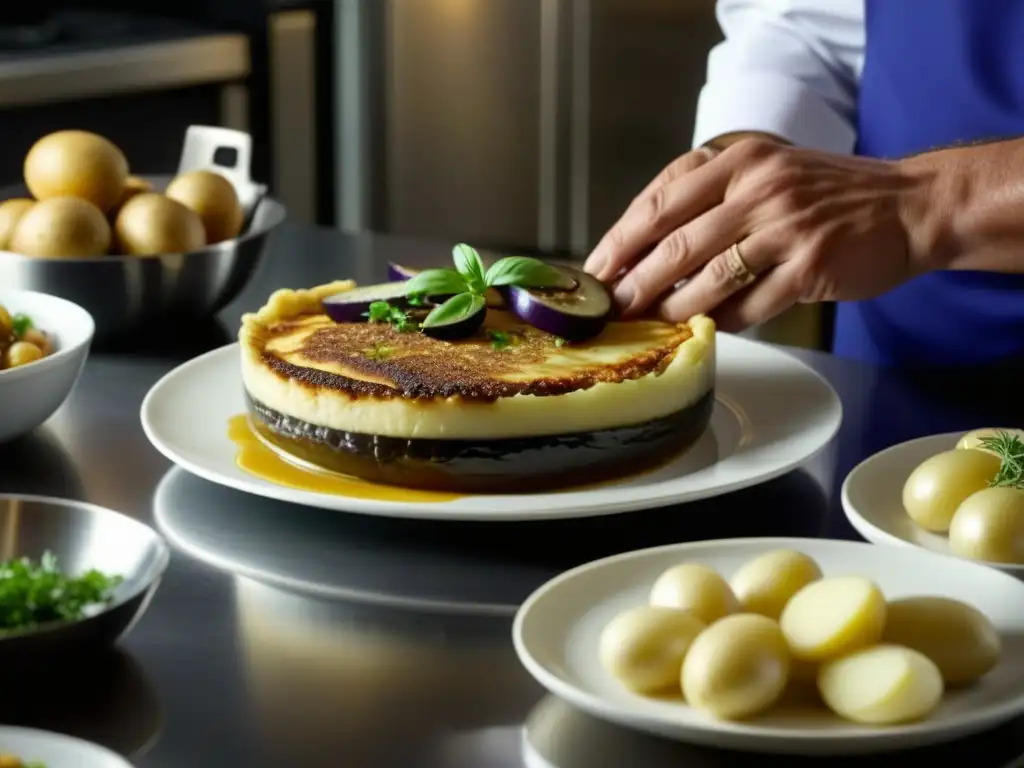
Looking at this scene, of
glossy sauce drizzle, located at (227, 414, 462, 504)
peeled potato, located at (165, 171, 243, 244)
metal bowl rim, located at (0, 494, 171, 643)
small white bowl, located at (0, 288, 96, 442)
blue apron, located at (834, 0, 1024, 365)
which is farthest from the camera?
blue apron, located at (834, 0, 1024, 365)

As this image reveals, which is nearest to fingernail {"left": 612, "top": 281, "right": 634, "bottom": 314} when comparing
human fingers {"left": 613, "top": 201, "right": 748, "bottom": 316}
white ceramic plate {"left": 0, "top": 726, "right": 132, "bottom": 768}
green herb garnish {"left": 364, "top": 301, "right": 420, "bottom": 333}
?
human fingers {"left": 613, "top": 201, "right": 748, "bottom": 316}

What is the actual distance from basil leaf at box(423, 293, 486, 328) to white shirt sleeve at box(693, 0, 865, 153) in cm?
67

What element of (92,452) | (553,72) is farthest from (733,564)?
(553,72)

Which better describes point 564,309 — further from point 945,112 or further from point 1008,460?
point 945,112

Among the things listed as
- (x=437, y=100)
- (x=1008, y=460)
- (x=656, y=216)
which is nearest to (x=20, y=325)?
(x=656, y=216)

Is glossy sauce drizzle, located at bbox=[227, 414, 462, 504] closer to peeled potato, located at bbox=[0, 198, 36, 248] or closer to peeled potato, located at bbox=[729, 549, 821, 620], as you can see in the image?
peeled potato, located at bbox=[729, 549, 821, 620]

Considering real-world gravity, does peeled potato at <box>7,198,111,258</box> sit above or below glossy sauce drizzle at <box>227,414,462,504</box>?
above

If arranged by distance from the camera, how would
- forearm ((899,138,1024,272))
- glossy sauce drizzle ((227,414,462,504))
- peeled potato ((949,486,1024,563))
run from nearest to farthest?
peeled potato ((949,486,1024,563)), glossy sauce drizzle ((227,414,462,504)), forearm ((899,138,1024,272))

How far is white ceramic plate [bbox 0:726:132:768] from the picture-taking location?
29.7 inches

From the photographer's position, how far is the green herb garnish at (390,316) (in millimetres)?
1385

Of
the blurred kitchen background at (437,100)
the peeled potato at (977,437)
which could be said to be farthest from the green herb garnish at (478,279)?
the blurred kitchen background at (437,100)

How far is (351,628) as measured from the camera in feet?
3.34

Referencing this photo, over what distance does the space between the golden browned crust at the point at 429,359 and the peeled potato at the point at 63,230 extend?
0.24m

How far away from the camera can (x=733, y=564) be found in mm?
1003
